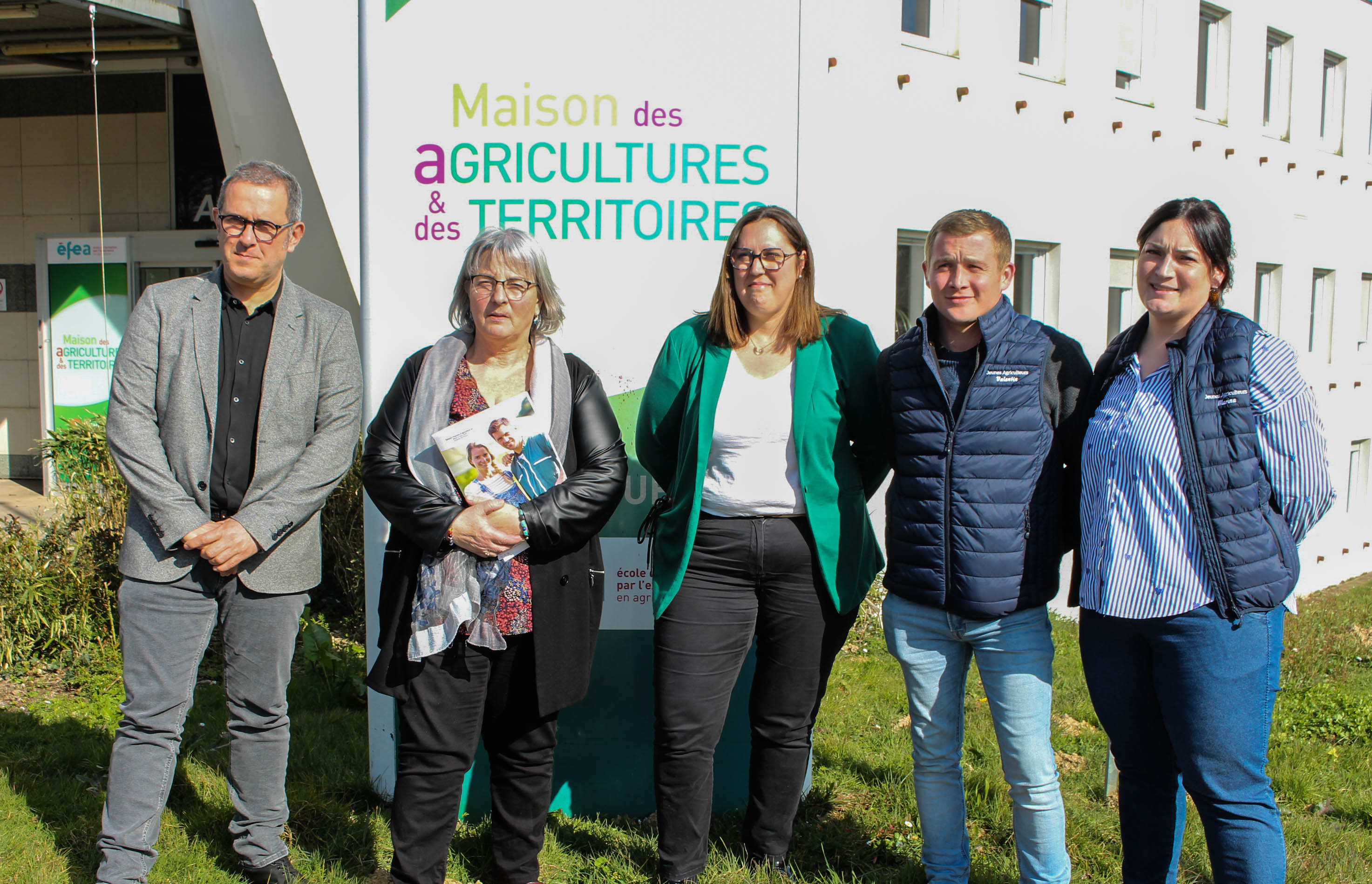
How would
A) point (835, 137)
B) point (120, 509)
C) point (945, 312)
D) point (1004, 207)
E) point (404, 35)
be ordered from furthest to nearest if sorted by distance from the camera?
point (1004, 207), point (835, 137), point (120, 509), point (404, 35), point (945, 312)

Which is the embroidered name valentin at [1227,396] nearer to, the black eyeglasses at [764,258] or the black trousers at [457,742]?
the black eyeglasses at [764,258]

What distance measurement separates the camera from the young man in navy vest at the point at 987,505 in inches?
99.6

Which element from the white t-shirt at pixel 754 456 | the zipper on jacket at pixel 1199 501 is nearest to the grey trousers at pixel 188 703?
the white t-shirt at pixel 754 456

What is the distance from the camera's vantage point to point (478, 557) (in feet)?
8.70

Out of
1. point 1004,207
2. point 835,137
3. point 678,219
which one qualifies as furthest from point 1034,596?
point 1004,207

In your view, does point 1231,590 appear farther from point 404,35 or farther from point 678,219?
point 404,35

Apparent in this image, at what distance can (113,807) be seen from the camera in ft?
8.79

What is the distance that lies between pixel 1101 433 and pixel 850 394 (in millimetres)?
709

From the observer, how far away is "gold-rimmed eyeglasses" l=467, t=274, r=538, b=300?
8.68 ft

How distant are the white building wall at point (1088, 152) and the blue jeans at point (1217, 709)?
10.1 feet

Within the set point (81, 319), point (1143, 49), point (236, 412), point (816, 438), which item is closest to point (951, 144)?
point (1143, 49)

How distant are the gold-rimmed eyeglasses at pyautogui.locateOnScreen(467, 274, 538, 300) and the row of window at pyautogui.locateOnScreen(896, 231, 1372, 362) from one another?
369 cm

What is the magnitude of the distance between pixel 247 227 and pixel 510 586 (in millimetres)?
1236

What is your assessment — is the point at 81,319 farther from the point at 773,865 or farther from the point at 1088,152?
the point at 1088,152
